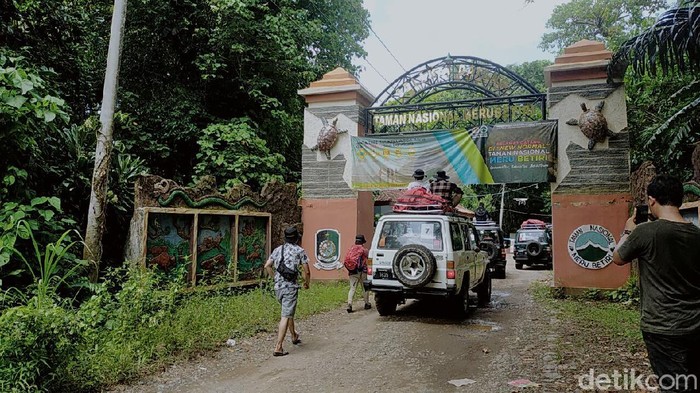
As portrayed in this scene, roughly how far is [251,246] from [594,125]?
26.3ft

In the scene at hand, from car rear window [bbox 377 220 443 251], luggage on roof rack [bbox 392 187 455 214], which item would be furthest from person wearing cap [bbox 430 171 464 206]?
car rear window [bbox 377 220 443 251]

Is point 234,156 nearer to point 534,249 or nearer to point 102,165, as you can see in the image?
point 102,165

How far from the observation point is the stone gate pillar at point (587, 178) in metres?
10.0

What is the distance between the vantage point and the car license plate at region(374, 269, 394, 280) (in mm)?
7586

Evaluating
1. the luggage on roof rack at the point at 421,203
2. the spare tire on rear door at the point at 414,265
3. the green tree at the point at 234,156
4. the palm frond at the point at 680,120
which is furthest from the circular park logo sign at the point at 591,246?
the green tree at the point at 234,156

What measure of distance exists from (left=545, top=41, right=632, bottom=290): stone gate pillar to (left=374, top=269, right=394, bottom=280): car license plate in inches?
190

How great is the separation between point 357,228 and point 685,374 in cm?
960

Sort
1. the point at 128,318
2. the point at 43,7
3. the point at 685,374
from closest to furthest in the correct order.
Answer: the point at 685,374
the point at 128,318
the point at 43,7

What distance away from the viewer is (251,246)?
1038 centimetres

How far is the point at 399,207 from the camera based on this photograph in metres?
8.09

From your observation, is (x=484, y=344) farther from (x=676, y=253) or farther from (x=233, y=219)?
(x=233, y=219)

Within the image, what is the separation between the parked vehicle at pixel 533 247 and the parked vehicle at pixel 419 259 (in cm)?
1156

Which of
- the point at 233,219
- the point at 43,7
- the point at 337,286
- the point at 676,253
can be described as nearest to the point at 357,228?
the point at 337,286

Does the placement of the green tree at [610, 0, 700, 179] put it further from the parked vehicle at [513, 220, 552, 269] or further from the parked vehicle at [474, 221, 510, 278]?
the parked vehicle at [513, 220, 552, 269]
